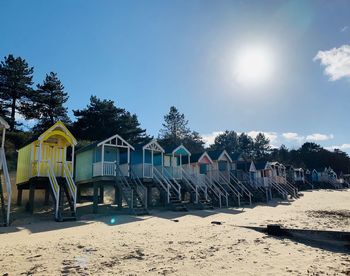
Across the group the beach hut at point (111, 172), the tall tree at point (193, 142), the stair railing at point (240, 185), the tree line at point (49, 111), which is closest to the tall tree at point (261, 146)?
the tall tree at point (193, 142)

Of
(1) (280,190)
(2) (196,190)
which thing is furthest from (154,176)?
(1) (280,190)

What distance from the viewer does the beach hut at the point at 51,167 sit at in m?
16.4

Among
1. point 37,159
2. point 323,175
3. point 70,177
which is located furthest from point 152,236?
point 323,175

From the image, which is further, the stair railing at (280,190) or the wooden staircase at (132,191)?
the stair railing at (280,190)

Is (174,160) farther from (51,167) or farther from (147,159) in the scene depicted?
(51,167)

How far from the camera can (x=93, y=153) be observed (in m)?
21.3

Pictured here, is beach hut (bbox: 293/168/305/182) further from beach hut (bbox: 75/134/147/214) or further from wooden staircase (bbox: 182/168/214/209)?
beach hut (bbox: 75/134/147/214)

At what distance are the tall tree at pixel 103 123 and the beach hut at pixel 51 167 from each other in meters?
19.8

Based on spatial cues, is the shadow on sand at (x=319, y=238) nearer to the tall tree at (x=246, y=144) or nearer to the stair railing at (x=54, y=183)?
the stair railing at (x=54, y=183)

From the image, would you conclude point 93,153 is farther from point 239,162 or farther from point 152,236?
point 239,162

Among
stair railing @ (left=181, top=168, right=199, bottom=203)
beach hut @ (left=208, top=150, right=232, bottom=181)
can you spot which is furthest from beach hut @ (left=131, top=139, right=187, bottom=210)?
beach hut @ (left=208, top=150, right=232, bottom=181)

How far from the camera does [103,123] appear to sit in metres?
41.7

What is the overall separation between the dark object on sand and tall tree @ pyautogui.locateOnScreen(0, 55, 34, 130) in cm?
3381

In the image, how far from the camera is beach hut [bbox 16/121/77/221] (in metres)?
16.4
